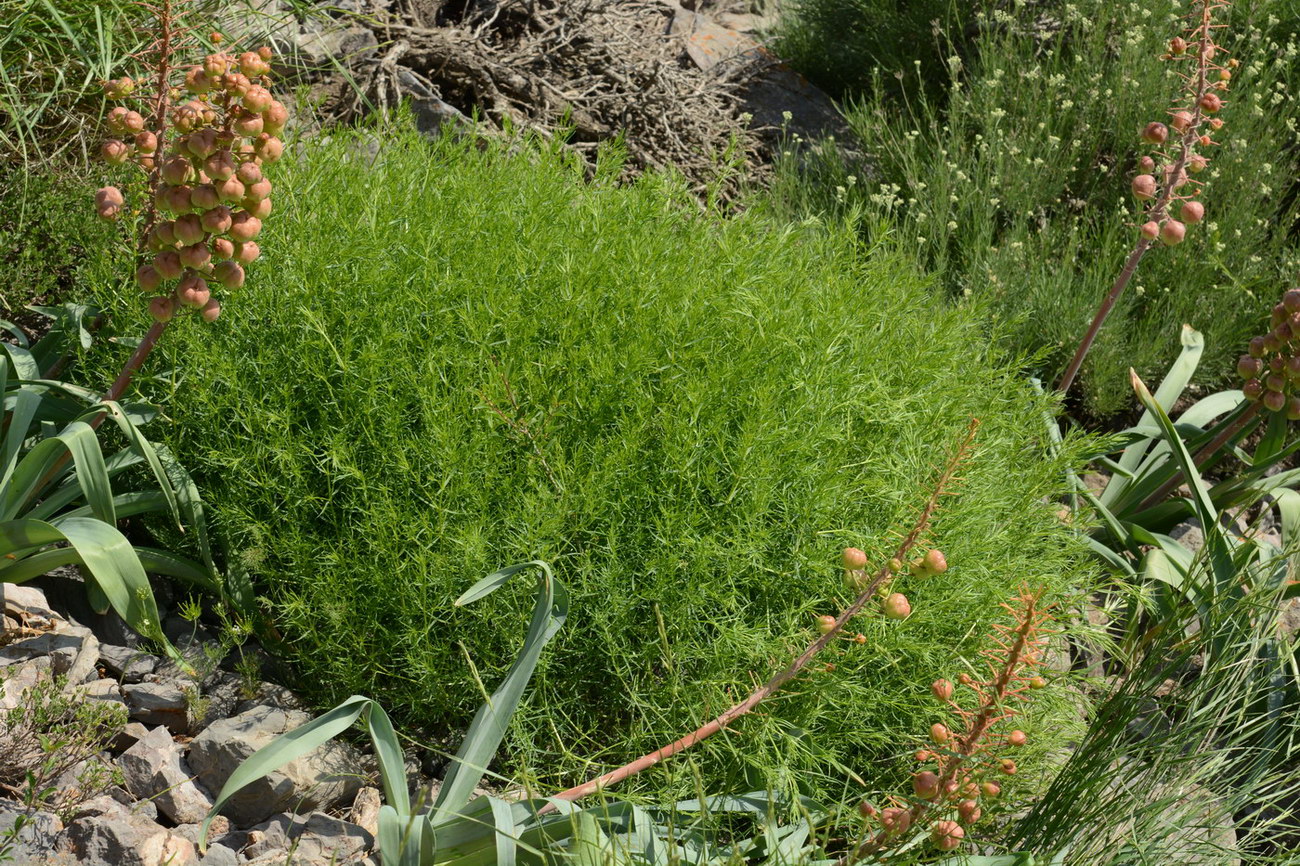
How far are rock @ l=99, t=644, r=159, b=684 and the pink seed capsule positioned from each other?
72cm

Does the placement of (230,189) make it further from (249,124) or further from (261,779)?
(261,779)

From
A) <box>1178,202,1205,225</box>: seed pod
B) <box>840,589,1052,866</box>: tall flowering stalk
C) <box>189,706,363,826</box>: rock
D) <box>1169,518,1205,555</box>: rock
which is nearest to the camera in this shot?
<box>840,589,1052,866</box>: tall flowering stalk

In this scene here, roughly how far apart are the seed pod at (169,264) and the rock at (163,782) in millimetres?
861

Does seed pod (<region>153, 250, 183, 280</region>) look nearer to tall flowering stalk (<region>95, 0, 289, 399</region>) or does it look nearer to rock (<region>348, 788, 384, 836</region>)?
tall flowering stalk (<region>95, 0, 289, 399</region>)

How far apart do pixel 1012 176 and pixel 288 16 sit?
289 cm

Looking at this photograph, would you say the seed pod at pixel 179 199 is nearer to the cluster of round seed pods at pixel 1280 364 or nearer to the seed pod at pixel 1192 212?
the seed pod at pixel 1192 212

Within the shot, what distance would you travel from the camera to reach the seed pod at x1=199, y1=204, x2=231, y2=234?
6.46 ft

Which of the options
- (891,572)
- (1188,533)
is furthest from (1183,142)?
(891,572)

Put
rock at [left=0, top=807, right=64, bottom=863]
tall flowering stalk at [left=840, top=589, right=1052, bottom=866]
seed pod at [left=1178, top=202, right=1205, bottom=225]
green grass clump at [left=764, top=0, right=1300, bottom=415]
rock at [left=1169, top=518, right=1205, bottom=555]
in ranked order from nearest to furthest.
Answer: tall flowering stalk at [left=840, top=589, right=1052, bottom=866] < rock at [left=0, top=807, right=64, bottom=863] < seed pod at [left=1178, top=202, right=1205, bottom=225] < rock at [left=1169, top=518, right=1205, bottom=555] < green grass clump at [left=764, top=0, right=1300, bottom=415]

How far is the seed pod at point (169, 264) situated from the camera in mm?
1994

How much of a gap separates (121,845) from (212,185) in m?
1.12

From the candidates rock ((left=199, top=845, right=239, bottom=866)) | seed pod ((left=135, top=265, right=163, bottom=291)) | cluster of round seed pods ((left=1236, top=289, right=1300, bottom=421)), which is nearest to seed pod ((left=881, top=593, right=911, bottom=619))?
rock ((left=199, top=845, right=239, bottom=866))

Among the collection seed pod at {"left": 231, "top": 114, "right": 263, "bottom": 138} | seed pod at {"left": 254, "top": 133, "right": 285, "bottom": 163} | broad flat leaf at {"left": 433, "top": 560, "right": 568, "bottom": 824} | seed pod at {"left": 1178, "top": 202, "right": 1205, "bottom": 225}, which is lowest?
broad flat leaf at {"left": 433, "top": 560, "right": 568, "bottom": 824}

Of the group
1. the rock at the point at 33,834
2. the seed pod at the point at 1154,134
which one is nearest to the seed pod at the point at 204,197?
the rock at the point at 33,834
